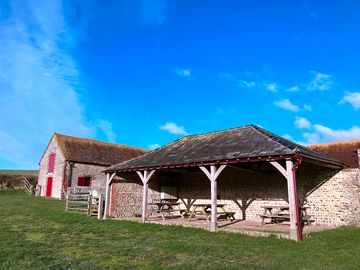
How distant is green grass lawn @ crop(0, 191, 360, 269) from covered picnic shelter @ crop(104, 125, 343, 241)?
123 centimetres

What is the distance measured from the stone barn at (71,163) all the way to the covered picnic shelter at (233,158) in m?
11.7

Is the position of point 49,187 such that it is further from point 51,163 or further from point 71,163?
point 71,163

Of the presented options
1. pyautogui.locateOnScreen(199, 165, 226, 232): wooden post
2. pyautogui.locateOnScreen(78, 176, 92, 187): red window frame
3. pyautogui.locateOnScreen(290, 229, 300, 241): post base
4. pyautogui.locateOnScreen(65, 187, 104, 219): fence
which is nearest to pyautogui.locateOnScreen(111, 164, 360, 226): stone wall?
pyautogui.locateOnScreen(65, 187, 104, 219): fence

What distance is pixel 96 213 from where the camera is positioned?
1467 centimetres

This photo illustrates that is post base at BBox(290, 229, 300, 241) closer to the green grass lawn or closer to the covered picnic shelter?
the covered picnic shelter

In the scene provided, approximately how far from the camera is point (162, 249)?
692 centimetres

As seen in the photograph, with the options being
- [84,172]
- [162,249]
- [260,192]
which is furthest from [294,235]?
[84,172]

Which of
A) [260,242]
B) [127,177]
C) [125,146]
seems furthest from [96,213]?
[125,146]

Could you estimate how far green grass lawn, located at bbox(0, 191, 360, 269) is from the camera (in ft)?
18.1

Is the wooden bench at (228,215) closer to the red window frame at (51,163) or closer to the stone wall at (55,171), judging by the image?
the stone wall at (55,171)

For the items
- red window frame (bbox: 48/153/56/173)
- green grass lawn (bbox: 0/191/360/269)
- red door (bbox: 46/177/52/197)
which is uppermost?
→ red window frame (bbox: 48/153/56/173)

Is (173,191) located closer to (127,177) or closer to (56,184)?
(127,177)

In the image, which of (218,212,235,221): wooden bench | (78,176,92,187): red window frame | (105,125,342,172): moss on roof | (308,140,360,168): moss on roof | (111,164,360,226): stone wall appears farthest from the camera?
(78,176,92,187): red window frame

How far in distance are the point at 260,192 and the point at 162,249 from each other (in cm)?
750
